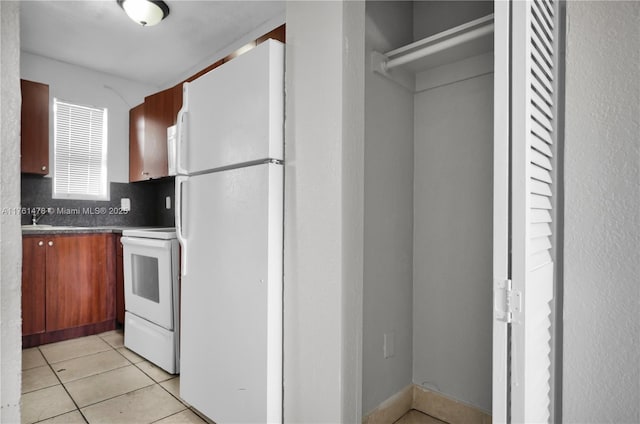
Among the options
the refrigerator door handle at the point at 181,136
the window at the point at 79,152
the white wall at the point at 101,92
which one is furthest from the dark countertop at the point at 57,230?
the refrigerator door handle at the point at 181,136

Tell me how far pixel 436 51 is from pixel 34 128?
334 centimetres

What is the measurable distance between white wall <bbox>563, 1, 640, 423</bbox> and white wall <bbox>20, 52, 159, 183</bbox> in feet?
13.0

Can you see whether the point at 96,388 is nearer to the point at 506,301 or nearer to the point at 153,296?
the point at 153,296

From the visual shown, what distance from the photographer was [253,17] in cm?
278

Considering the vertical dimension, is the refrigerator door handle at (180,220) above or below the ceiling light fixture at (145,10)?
below

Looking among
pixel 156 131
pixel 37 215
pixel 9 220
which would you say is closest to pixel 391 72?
pixel 9 220

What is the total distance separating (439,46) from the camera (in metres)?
1.61

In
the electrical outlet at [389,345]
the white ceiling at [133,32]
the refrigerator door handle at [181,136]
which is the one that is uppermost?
the white ceiling at [133,32]

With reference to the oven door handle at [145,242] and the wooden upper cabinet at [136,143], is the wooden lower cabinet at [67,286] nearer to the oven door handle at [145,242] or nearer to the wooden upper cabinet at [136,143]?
the oven door handle at [145,242]

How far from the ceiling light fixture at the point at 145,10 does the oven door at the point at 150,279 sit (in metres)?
1.55

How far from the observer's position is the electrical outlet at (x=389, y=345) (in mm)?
1866

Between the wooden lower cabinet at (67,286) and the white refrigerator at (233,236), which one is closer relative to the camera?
the white refrigerator at (233,236)

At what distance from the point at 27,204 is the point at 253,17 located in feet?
8.55

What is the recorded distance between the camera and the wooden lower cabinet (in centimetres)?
288
